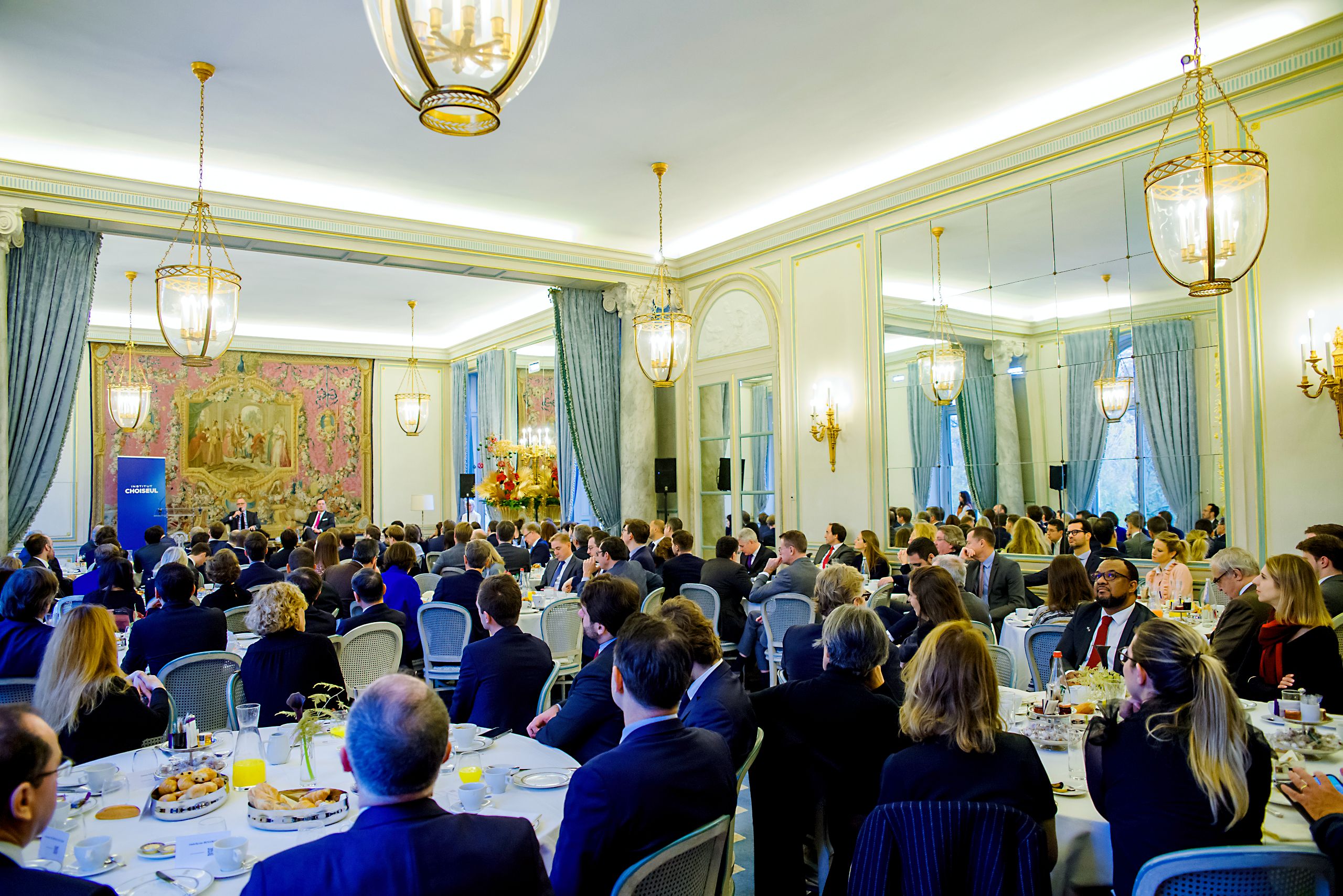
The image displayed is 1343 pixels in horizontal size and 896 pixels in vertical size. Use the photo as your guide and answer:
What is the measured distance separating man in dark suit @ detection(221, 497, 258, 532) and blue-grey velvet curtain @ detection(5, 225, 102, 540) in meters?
6.84

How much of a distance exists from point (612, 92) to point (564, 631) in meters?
4.06

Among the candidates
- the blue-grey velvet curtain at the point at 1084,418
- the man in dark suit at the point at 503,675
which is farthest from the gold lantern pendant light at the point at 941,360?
the man in dark suit at the point at 503,675

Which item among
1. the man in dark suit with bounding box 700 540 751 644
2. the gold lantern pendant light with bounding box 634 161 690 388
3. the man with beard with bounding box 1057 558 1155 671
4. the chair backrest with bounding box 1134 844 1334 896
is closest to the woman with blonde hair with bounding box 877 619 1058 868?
the chair backrest with bounding box 1134 844 1334 896

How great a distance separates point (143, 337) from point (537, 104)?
1093 cm

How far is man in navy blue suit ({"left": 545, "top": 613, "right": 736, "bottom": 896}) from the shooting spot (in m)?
2.08

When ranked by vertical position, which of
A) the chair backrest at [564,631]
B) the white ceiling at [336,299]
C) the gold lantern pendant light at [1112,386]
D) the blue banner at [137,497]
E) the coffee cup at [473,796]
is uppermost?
the white ceiling at [336,299]

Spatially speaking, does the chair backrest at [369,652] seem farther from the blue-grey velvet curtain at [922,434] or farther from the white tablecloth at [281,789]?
the blue-grey velvet curtain at [922,434]

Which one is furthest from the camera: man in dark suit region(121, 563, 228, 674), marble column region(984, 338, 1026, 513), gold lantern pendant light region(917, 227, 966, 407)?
gold lantern pendant light region(917, 227, 966, 407)

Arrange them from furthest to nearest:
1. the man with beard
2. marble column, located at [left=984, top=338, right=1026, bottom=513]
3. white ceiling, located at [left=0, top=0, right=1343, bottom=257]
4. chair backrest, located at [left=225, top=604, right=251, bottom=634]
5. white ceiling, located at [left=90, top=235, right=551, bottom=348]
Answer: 1. white ceiling, located at [left=90, top=235, right=551, bottom=348]
2. marble column, located at [left=984, top=338, right=1026, bottom=513]
3. chair backrest, located at [left=225, top=604, right=251, bottom=634]
4. white ceiling, located at [left=0, top=0, right=1343, bottom=257]
5. the man with beard

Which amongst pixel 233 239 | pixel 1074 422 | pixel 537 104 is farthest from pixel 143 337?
pixel 1074 422

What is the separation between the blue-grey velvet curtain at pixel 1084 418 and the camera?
7141mm

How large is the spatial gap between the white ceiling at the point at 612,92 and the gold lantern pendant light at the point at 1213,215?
1922 millimetres

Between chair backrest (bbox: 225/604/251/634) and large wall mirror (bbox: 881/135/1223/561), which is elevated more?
large wall mirror (bbox: 881/135/1223/561)

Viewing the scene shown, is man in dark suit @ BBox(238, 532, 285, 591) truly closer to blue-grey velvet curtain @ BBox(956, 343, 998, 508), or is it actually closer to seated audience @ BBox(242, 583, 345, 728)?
seated audience @ BBox(242, 583, 345, 728)
